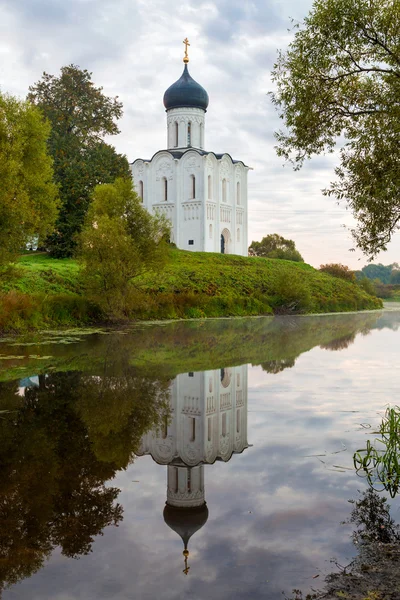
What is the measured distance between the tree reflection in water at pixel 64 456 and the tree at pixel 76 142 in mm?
27780

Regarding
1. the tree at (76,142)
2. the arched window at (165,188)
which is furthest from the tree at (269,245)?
the tree at (76,142)

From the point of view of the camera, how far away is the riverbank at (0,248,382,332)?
66.4ft

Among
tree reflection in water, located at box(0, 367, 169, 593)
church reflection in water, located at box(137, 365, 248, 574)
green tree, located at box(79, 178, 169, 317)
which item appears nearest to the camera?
tree reflection in water, located at box(0, 367, 169, 593)

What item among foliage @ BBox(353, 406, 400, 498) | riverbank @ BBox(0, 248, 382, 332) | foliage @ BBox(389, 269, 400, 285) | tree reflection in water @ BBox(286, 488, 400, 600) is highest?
foliage @ BBox(389, 269, 400, 285)

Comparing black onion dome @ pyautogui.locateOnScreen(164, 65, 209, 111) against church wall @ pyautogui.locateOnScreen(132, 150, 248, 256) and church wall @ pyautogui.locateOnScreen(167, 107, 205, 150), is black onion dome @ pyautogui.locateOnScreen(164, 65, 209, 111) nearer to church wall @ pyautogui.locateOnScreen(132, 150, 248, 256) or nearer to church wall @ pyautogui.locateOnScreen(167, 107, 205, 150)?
church wall @ pyautogui.locateOnScreen(167, 107, 205, 150)

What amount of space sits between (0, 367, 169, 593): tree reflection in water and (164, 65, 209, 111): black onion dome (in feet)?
157

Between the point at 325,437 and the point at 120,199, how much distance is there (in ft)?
59.1

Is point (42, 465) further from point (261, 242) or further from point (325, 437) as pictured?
point (261, 242)

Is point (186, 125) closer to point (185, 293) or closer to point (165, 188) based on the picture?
point (165, 188)

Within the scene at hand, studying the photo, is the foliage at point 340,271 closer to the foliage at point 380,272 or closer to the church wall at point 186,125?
the church wall at point 186,125

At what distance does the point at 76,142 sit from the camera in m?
40.8

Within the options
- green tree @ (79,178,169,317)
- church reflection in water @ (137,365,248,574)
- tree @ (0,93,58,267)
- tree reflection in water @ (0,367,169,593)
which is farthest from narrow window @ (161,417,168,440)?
green tree @ (79,178,169,317)

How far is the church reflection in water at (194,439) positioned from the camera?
452 cm

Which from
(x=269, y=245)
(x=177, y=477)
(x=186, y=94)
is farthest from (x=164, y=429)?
(x=269, y=245)
